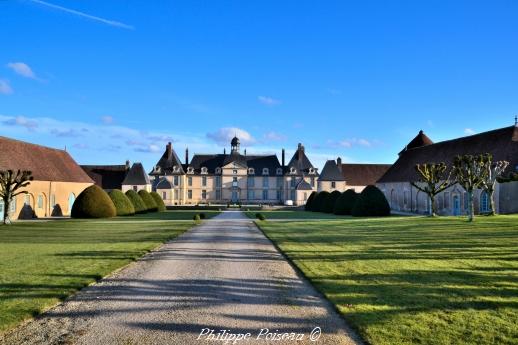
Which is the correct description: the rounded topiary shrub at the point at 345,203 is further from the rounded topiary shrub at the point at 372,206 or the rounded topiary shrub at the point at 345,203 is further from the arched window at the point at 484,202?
the arched window at the point at 484,202

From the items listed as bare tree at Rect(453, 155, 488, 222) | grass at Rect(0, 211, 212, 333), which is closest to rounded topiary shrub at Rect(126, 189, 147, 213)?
grass at Rect(0, 211, 212, 333)

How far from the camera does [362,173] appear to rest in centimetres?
6234

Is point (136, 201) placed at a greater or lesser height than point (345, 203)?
greater

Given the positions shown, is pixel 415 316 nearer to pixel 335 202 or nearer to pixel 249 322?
pixel 249 322

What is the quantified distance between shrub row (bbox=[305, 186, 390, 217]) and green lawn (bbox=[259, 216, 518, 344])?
15288mm

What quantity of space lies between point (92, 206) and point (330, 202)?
18002mm

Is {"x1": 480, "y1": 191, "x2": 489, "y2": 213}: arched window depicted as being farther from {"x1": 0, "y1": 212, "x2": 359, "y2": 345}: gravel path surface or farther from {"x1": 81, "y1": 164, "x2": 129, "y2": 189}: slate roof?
{"x1": 81, "y1": 164, "x2": 129, "y2": 189}: slate roof

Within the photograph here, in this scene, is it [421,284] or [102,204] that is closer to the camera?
[421,284]

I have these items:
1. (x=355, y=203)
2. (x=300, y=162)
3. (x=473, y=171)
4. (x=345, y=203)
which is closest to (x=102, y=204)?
(x=355, y=203)

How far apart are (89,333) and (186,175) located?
203ft

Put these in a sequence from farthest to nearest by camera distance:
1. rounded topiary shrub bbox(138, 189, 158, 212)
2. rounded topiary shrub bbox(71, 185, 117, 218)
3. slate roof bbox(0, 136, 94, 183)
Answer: rounded topiary shrub bbox(138, 189, 158, 212) < slate roof bbox(0, 136, 94, 183) < rounded topiary shrub bbox(71, 185, 117, 218)

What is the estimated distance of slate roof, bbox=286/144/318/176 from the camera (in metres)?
65.4

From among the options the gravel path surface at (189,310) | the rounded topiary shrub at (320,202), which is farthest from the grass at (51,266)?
the rounded topiary shrub at (320,202)

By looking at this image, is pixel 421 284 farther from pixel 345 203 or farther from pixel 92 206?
pixel 345 203
